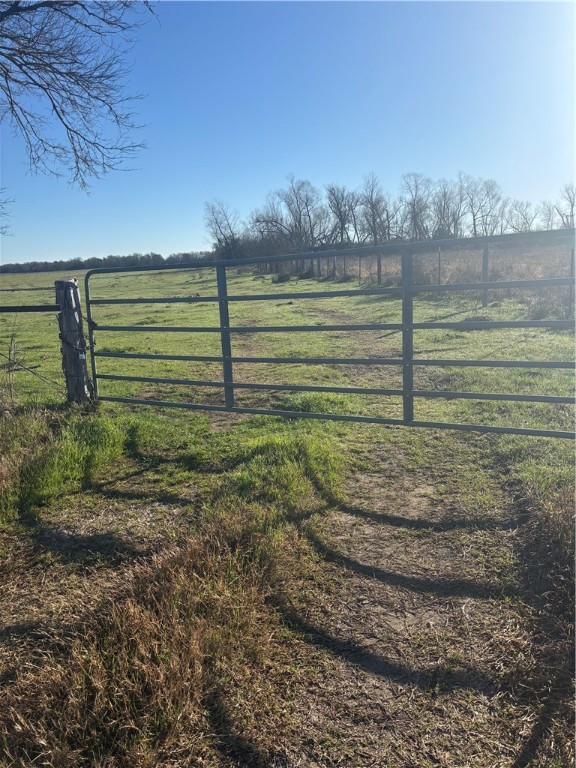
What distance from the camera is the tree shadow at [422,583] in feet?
9.57

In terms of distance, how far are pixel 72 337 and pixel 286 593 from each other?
5089 mm

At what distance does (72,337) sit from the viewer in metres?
6.85

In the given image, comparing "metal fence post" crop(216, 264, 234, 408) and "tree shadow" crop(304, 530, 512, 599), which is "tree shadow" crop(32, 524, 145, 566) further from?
"metal fence post" crop(216, 264, 234, 408)

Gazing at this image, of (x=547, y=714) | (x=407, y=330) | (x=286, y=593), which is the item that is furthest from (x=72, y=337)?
(x=547, y=714)

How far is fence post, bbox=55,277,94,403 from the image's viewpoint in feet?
22.2

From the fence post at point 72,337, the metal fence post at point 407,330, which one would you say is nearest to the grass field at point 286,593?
the metal fence post at point 407,330

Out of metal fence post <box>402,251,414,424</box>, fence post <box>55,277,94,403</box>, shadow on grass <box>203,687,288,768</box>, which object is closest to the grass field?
shadow on grass <box>203,687,288,768</box>

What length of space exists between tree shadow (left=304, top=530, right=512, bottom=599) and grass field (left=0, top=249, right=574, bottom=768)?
0.01 meters

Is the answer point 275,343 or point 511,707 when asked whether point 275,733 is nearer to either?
point 511,707

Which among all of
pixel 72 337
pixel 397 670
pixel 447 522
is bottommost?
pixel 397 670

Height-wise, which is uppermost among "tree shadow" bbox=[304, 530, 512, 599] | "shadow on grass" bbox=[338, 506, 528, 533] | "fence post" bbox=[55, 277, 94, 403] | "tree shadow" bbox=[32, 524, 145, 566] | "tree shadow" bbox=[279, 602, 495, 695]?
"fence post" bbox=[55, 277, 94, 403]

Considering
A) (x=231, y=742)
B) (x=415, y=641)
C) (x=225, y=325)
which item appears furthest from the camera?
(x=225, y=325)

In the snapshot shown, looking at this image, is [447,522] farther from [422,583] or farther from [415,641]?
[415,641]

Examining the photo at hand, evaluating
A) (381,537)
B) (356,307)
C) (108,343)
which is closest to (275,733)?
(381,537)
